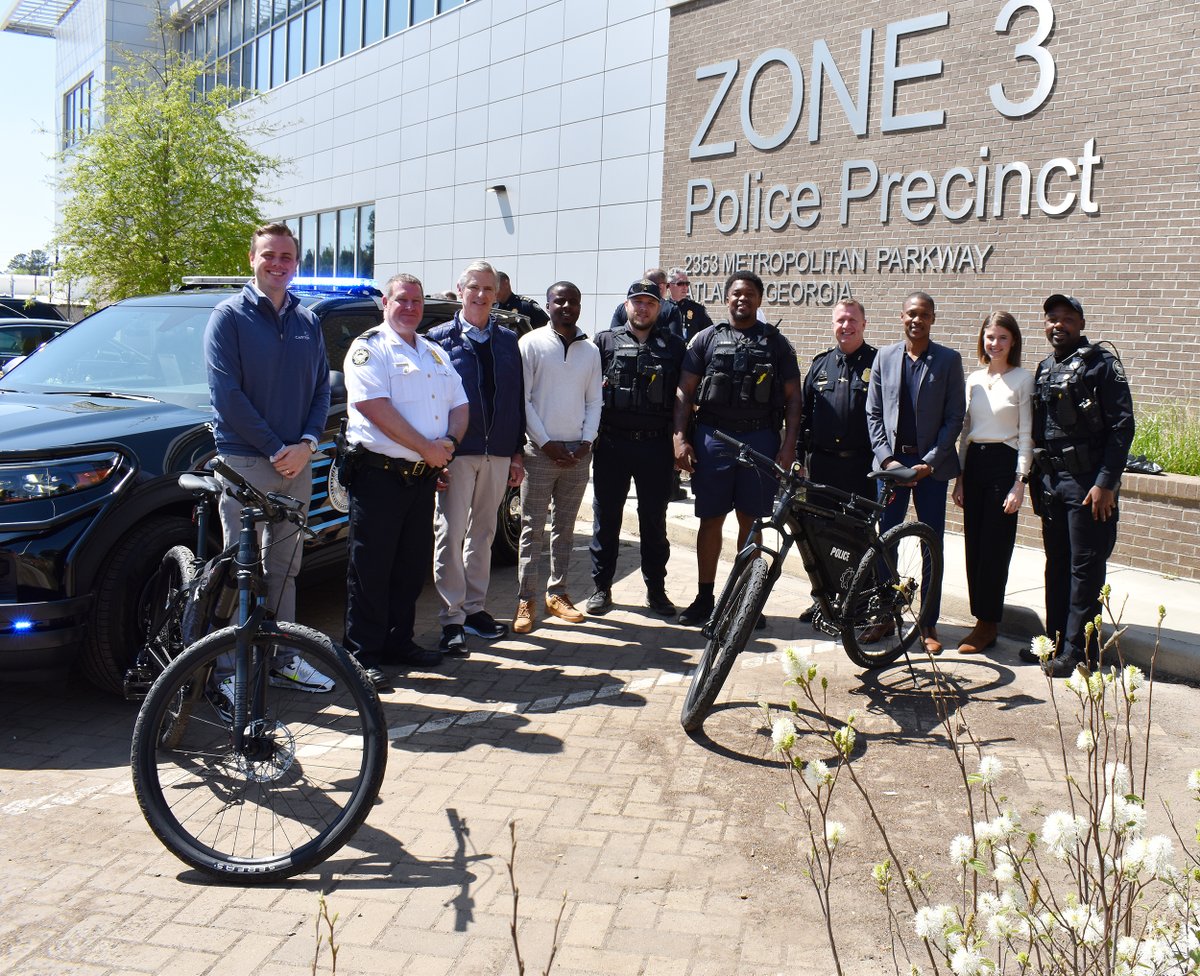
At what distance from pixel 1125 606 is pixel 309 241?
2440 cm

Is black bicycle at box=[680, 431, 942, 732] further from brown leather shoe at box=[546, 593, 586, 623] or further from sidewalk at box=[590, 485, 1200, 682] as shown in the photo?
brown leather shoe at box=[546, 593, 586, 623]

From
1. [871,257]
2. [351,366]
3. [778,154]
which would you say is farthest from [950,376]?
[778,154]

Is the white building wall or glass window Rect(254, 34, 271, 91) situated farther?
glass window Rect(254, 34, 271, 91)

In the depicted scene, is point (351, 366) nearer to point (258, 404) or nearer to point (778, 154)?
point (258, 404)

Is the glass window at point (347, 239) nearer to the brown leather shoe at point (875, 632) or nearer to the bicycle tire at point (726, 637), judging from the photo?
the brown leather shoe at point (875, 632)

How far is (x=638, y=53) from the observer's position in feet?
52.4

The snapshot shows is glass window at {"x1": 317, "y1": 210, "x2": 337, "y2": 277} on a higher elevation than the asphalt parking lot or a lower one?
higher

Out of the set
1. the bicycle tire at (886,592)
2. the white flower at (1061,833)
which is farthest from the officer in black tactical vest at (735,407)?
the white flower at (1061,833)

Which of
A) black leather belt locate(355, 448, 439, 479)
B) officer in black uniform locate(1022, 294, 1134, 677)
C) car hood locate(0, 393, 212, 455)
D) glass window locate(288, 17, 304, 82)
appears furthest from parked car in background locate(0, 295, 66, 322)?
officer in black uniform locate(1022, 294, 1134, 677)

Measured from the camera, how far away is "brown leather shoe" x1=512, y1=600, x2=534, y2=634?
6641mm

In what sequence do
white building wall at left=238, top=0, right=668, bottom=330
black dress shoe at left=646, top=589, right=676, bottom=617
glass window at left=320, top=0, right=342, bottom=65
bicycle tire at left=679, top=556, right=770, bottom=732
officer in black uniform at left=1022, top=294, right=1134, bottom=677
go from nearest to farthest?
bicycle tire at left=679, top=556, right=770, bottom=732
officer in black uniform at left=1022, top=294, right=1134, bottom=677
black dress shoe at left=646, top=589, right=676, bottom=617
white building wall at left=238, top=0, right=668, bottom=330
glass window at left=320, top=0, right=342, bottom=65

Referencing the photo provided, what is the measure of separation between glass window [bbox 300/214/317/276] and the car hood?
901 inches

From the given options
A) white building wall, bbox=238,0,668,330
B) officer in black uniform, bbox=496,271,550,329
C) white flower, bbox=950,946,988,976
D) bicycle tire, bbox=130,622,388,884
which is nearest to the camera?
white flower, bbox=950,946,988,976

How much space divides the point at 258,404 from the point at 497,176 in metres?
15.6
